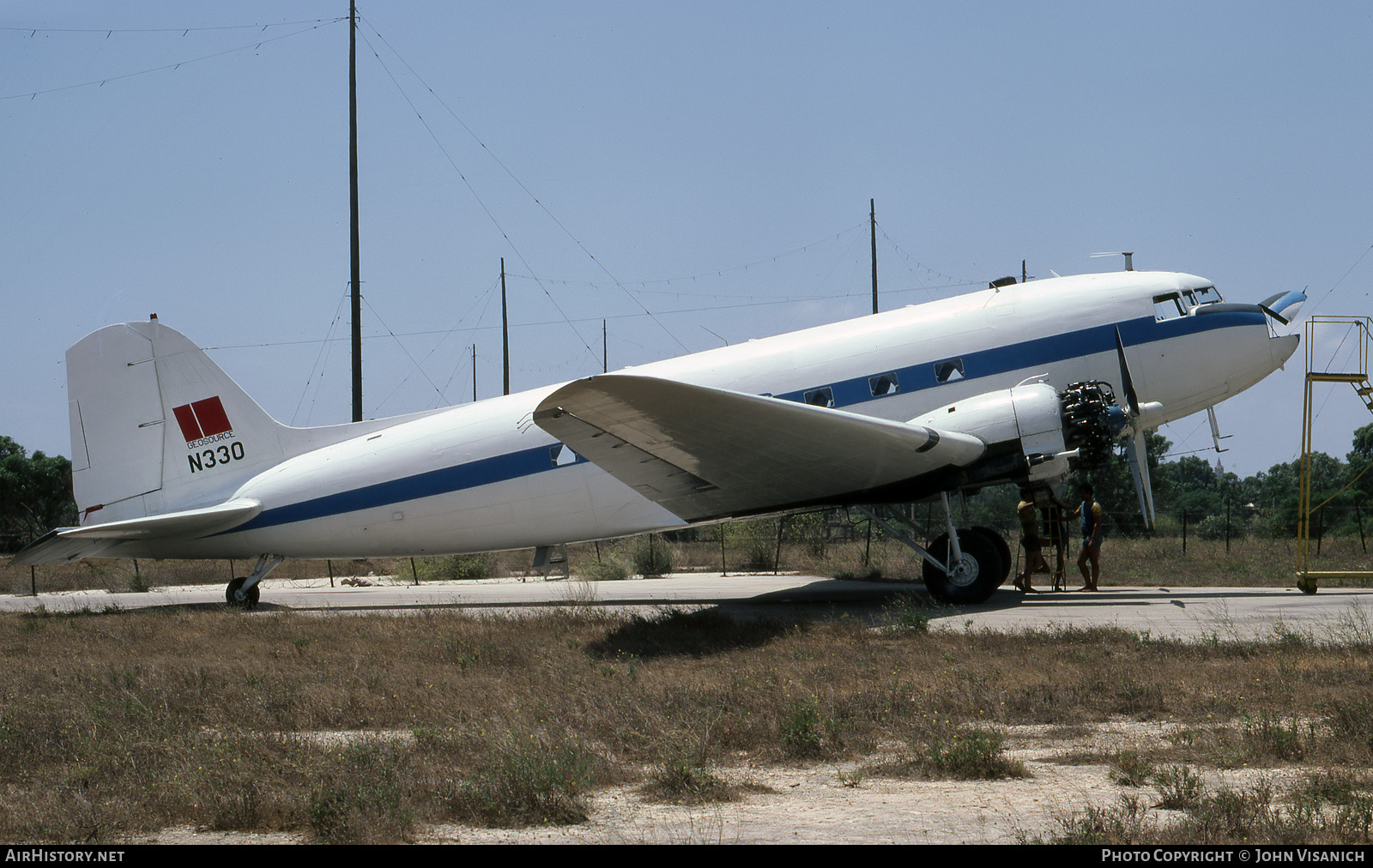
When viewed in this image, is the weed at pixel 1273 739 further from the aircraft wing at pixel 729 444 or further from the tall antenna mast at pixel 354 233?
the tall antenna mast at pixel 354 233

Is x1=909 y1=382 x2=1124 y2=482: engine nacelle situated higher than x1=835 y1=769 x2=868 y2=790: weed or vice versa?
x1=909 y1=382 x2=1124 y2=482: engine nacelle

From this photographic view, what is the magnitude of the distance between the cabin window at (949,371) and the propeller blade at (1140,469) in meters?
2.81

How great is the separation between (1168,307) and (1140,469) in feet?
8.60

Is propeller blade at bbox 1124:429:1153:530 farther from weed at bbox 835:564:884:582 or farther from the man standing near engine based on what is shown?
weed at bbox 835:564:884:582

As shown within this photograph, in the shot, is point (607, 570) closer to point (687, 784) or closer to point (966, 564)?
point (966, 564)

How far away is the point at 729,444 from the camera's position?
13.3 meters

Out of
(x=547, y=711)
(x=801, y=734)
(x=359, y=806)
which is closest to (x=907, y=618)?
(x=547, y=711)

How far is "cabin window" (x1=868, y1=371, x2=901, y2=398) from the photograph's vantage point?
51.1 feet

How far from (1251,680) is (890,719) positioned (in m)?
3.43

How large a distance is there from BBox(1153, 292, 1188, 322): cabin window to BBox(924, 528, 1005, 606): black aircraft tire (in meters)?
4.60

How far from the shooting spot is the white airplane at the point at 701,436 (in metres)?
13.9

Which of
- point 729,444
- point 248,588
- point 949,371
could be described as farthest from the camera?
point 248,588

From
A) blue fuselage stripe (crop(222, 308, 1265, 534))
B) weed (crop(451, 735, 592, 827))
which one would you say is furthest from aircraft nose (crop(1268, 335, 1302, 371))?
weed (crop(451, 735, 592, 827))

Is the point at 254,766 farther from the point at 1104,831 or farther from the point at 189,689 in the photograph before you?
the point at 1104,831
